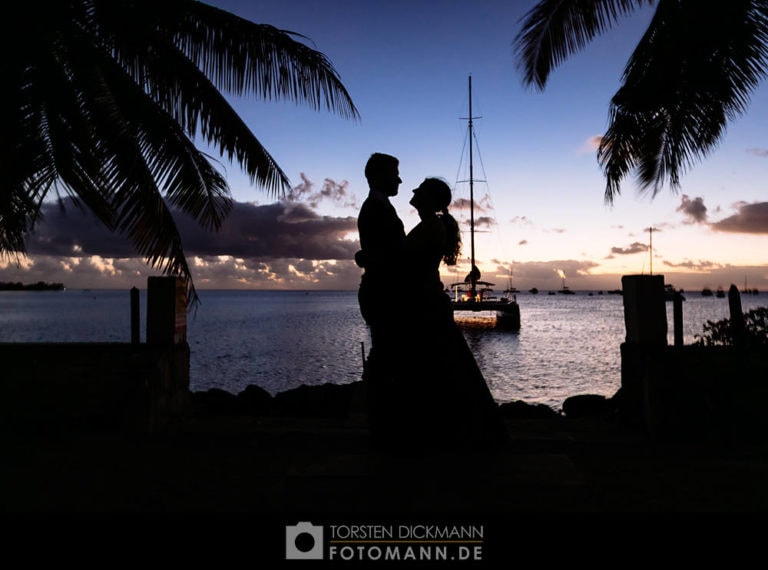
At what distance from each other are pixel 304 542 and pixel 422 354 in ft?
5.21

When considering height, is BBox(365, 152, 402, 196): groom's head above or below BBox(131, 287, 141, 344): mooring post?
above

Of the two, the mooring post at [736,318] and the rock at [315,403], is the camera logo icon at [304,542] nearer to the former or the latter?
the mooring post at [736,318]

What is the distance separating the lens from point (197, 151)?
8828mm

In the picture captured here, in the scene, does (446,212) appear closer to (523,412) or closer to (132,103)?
(132,103)

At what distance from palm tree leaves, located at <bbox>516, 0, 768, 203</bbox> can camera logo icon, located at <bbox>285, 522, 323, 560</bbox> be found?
7.95 meters

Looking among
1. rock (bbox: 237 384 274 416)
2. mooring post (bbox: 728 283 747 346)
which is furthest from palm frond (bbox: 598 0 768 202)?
rock (bbox: 237 384 274 416)

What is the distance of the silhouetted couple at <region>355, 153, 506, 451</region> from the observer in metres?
4.14

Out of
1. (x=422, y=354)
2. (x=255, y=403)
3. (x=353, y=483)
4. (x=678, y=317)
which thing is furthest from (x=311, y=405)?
(x=353, y=483)

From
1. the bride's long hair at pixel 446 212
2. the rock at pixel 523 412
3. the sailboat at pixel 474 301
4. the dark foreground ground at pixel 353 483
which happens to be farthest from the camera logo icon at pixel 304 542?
the sailboat at pixel 474 301

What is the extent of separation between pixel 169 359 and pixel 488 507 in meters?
5.38

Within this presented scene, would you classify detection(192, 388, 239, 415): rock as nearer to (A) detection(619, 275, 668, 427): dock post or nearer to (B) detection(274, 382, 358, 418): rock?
(B) detection(274, 382, 358, 418): rock

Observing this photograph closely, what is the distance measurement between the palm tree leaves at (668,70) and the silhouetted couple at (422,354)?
5815 mm

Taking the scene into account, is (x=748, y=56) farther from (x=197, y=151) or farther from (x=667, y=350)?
(x=197, y=151)

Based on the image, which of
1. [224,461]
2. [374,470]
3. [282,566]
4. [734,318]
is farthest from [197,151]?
[734,318]
